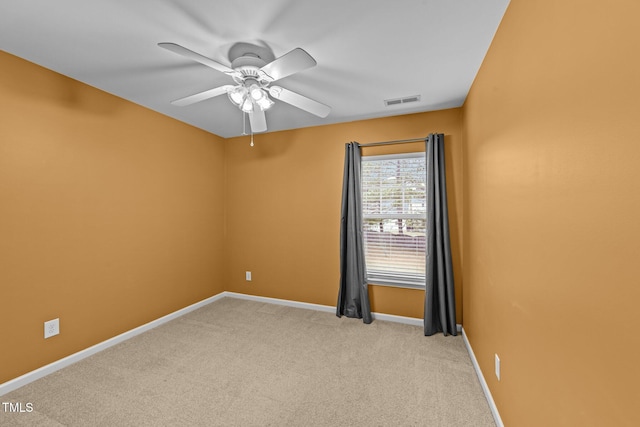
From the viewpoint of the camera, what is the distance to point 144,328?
2904 mm

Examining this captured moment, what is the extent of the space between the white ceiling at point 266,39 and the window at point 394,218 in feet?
2.78

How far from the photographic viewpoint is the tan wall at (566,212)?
26.5 inches

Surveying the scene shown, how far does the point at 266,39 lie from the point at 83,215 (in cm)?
221

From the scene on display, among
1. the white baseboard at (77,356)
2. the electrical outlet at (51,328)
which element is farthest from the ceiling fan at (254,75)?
the white baseboard at (77,356)

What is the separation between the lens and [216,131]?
12.4ft

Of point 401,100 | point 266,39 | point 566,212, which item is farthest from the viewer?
point 401,100

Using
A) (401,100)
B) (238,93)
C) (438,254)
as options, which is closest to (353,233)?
(438,254)

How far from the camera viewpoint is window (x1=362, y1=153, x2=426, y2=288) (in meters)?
3.10

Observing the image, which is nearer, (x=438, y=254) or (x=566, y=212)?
(x=566, y=212)

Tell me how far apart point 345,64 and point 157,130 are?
2.29 meters

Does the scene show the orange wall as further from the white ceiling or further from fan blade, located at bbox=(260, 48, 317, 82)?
fan blade, located at bbox=(260, 48, 317, 82)

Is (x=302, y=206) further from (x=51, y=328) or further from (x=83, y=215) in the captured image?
(x=51, y=328)

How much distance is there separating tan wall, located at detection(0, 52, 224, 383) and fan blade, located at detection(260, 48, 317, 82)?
6.38 feet

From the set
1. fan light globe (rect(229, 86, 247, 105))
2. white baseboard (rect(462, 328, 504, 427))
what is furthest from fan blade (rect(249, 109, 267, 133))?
white baseboard (rect(462, 328, 504, 427))
